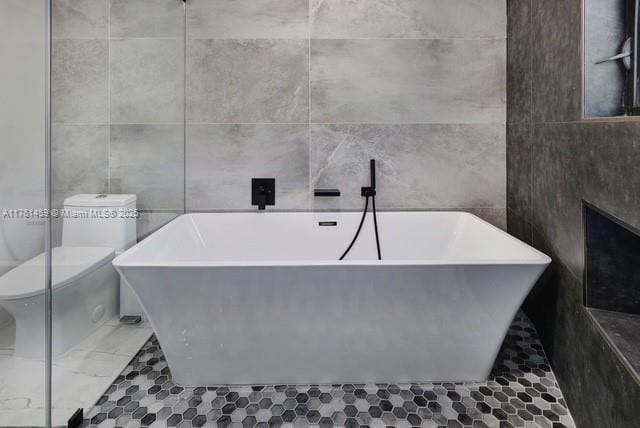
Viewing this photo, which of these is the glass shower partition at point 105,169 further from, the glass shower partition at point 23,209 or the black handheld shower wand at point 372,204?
the black handheld shower wand at point 372,204

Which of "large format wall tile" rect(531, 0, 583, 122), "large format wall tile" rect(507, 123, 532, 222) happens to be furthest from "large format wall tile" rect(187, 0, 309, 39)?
"large format wall tile" rect(507, 123, 532, 222)

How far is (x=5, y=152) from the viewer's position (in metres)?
1.08

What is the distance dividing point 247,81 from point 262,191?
71 centimetres

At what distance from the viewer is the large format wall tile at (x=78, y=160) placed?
1.27 meters

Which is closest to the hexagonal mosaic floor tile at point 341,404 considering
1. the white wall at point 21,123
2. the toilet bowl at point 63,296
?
the toilet bowl at point 63,296

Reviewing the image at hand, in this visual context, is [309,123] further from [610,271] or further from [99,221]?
[610,271]

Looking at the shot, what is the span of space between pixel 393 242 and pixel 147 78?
1.70 metres

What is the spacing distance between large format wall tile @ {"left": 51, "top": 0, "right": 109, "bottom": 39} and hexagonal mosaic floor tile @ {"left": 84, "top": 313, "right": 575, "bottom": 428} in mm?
1385

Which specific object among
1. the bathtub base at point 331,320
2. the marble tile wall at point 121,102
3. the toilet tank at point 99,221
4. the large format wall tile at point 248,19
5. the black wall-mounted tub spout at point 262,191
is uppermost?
the large format wall tile at point 248,19

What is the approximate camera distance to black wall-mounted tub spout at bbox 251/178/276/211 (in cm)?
239

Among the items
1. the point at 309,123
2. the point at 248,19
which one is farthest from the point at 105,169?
the point at 248,19

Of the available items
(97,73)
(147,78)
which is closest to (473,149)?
(147,78)

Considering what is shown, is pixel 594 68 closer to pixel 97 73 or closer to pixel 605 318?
pixel 605 318

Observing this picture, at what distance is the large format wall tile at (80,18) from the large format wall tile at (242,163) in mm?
819
